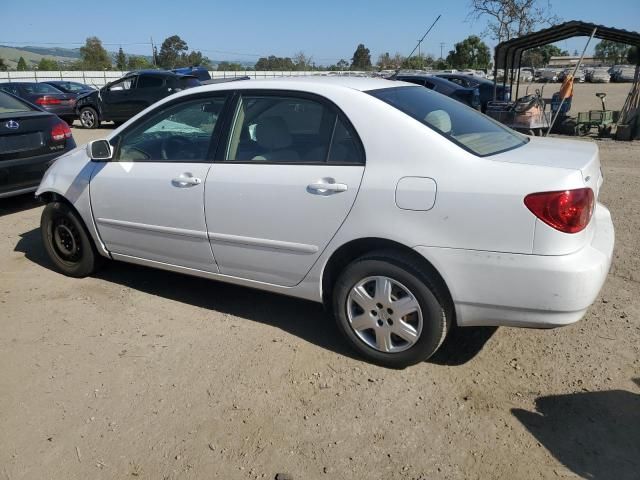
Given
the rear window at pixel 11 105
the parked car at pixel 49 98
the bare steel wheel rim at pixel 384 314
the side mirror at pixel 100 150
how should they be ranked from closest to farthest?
the bare steel wheel rim at pixel 384 314 → the side mirror at pixel 100 150 → the rear window at pixel 11 105 → the parked car at pixel 49 98

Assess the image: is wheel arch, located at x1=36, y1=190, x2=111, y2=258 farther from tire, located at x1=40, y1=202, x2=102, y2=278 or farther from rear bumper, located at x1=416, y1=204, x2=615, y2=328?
rear bumper, located at x1=416, y1=204, x2=615, y2=328

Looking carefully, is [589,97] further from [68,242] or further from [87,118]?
[68,242]

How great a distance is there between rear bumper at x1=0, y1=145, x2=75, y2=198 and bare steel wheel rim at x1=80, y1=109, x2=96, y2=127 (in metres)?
10.3

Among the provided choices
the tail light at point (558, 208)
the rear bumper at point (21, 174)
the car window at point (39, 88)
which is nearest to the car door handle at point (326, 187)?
the tail light at point (558, 208)

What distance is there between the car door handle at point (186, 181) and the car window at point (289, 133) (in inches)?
10.2

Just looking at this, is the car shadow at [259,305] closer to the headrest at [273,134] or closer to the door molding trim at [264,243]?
the door molding trim at [264,243]

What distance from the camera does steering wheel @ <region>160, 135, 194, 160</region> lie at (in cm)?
370

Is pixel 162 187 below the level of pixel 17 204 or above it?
above

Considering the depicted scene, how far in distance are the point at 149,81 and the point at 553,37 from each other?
10446 mm

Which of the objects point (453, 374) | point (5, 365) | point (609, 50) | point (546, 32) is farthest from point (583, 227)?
point (609, 50)

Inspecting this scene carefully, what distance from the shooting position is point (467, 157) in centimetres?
274

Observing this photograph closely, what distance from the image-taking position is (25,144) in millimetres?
6320

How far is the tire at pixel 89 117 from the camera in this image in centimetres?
1580

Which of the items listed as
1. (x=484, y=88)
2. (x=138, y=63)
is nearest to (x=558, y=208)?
(x=484, y=88)
